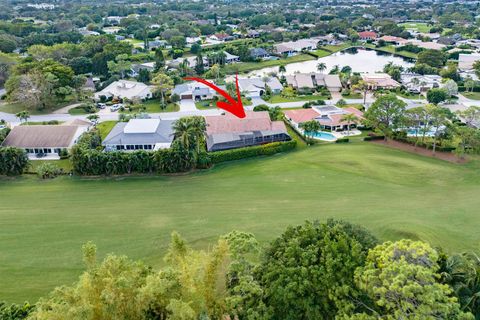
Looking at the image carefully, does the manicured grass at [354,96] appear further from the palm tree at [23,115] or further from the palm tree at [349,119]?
the palm tree at [23,115]

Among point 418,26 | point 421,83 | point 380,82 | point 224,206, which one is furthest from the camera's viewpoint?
point 418,26

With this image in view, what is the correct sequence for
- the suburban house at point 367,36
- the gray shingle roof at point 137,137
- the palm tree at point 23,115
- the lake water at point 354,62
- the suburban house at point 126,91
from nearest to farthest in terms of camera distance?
the gray shingle roof at point 137,137 → the palm tree at point 23,115 → the suburban house at point 126,91 → the lake water at point 354,62 → the suburban house at point 367,36

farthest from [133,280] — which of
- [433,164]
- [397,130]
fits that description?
[397,130]

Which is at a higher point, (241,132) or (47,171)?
(241,132)

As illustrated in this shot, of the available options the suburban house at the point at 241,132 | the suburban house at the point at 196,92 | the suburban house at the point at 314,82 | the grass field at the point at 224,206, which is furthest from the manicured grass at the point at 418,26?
the grass field at the point at 224,206

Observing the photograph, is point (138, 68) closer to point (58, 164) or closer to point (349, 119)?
point (58, 164)

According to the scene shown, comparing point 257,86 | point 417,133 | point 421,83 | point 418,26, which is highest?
point 418,26

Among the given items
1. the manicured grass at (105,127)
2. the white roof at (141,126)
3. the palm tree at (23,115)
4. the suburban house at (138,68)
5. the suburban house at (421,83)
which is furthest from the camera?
the suburban house at (138,68)

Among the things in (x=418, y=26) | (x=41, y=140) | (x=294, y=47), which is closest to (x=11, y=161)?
(x=41, y=140)
